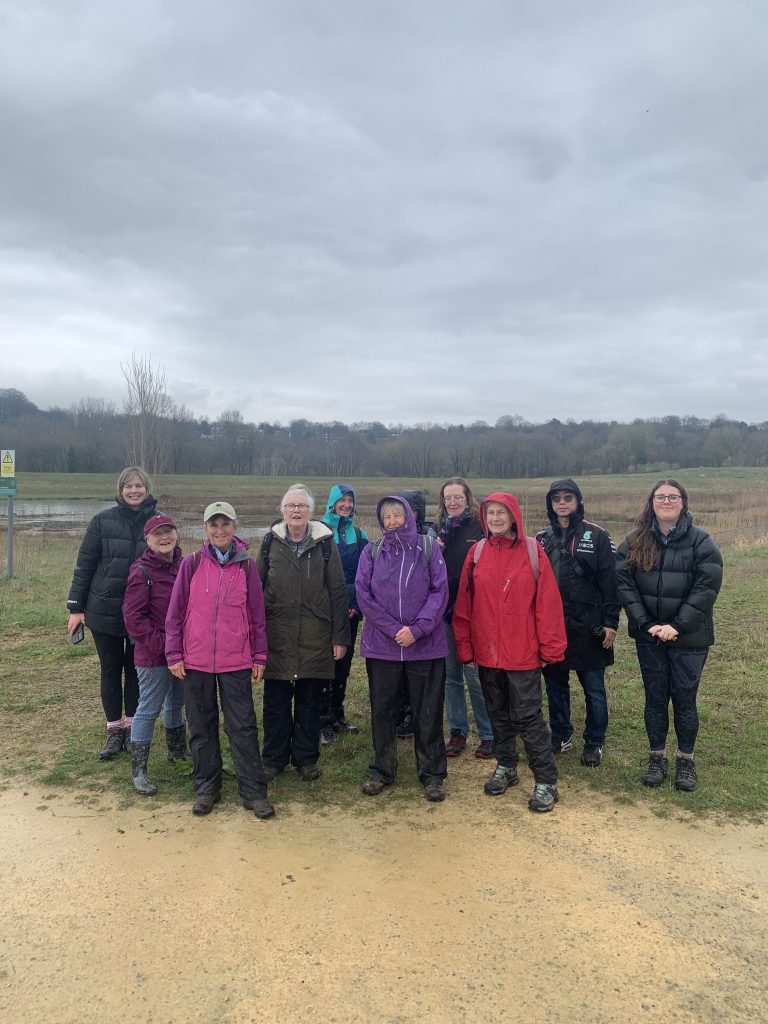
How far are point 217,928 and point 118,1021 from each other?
0.58 meters

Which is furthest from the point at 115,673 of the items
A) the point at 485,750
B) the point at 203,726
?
the point at 485,750

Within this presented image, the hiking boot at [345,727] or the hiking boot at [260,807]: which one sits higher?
the hiking boot at [260,807]

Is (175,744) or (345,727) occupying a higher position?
(175,744)

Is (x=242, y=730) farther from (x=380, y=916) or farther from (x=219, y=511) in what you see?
(x=380, y=916)

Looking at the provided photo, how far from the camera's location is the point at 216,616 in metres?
4.31

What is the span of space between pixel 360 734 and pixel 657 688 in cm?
240

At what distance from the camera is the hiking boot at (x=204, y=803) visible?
4207mm

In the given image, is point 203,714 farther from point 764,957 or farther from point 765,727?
point 765,727

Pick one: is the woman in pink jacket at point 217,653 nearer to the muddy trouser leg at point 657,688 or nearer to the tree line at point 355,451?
the muddy trouser leg at point 657,688

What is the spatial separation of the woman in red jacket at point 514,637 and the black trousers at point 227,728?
5.12ft

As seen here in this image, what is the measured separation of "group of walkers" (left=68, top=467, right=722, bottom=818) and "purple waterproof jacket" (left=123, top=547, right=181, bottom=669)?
0.4 inches

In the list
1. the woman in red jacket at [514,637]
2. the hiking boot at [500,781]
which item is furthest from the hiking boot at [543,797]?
the hiking boot at [500,781]

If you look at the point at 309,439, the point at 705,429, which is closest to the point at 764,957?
the point at 309,439

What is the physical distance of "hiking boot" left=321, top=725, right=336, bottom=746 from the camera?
5461 millimetres
